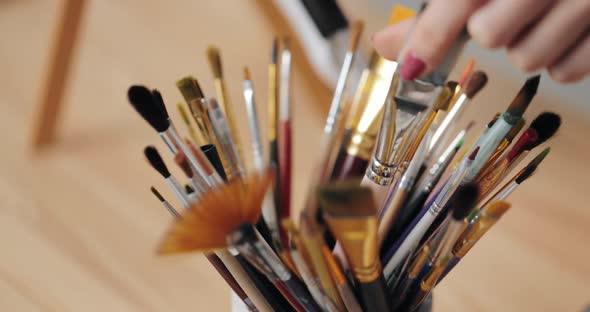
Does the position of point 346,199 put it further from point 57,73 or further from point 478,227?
point 57,73

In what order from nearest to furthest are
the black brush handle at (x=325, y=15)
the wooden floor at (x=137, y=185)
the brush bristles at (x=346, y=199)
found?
the brush bristles at (x=346, y=199), the wooden floor at (x=137, y=185), the black brush handle at (x=325, y=15)

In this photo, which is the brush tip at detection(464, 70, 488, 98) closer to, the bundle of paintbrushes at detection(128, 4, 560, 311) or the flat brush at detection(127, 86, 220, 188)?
the bundle of paintbrushes at detection(128, 4, 560, 311)

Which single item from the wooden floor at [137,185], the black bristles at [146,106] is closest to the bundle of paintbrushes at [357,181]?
the black bristles at [146,106]

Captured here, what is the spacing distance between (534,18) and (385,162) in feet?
0.25

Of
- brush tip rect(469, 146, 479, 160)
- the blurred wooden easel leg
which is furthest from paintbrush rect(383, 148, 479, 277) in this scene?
the blurred wooden easel leg

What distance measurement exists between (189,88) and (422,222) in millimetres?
Result: 108

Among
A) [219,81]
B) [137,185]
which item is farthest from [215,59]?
[137,185]

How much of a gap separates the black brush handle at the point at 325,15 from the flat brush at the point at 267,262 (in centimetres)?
31

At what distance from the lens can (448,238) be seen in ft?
0.66

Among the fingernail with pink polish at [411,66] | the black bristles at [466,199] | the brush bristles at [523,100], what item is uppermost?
the fingernail with pink polish at [411,66]

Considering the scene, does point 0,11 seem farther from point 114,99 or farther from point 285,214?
point 285,214

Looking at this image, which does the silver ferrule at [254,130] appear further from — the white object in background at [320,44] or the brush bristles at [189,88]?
the white object in background at [320,44]

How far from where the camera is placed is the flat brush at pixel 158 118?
0.71 feet

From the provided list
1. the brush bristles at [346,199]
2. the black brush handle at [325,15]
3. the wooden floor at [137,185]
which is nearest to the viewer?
the brush bristles at [346,199]
